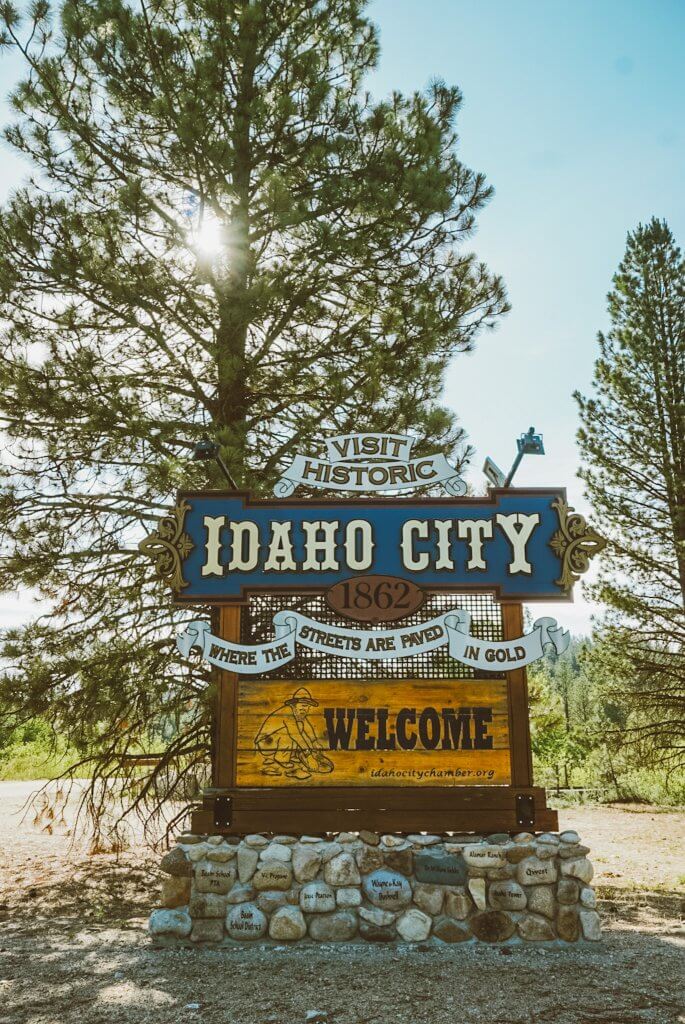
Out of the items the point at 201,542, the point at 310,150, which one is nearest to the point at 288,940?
the point at 201,542

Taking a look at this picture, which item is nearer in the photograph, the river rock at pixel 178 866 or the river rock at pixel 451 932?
the river rock at pixel 451 932

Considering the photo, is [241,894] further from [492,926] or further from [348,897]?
[492,926]

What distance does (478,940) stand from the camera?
19.2 ft

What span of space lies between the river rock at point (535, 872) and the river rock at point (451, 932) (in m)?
0.60

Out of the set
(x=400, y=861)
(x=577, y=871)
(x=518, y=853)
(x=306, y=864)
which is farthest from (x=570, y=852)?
(x=306, y=864)

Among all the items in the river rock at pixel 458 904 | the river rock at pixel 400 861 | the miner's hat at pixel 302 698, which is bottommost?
the river rock at pixel 458 904

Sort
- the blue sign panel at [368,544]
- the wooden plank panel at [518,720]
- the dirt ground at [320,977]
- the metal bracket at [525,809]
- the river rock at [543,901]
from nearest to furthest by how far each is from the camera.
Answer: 1. the dirt ground at [320,977]
2. the river rock at [543,901]
3. the metal bracket at [525,809]
4. the wooden plank panel at [518,720]
5. the blue sign panel at [368,544]

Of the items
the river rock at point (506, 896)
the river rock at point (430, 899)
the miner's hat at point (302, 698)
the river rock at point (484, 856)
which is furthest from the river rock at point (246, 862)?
the river rock at point (506, 896)

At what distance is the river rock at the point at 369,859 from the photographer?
5996 millimetres

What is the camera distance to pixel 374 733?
6.39 meters

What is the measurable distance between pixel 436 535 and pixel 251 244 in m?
4.81

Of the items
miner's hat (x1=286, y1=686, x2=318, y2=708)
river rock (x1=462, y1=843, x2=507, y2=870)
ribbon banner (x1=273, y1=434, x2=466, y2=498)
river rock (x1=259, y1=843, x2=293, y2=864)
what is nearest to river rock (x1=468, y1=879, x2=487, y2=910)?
river rock (x1=462, y1=843, x2=507, y2=870)

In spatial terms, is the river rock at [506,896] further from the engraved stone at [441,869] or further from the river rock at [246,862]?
the river rock at [246,862]

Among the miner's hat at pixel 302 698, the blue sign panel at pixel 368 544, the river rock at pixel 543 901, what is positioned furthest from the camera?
the blue sign panel at pixel 368 544
